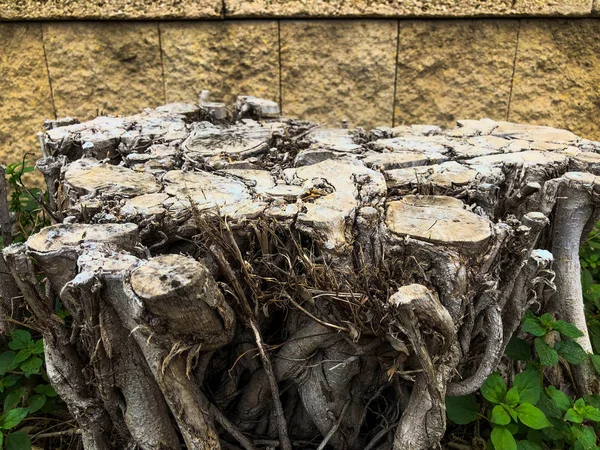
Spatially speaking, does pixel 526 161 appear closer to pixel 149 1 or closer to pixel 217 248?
pixel 217 248

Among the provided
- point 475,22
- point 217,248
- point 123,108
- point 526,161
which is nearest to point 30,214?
point 123,108

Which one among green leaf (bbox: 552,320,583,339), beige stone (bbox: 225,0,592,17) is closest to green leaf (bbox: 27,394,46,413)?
green leaf (bbox: 552,320,583,339)

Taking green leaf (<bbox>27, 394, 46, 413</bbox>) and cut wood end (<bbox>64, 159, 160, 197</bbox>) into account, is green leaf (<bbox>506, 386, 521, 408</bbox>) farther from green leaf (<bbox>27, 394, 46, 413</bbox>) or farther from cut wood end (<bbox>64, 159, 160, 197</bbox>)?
green leaf (<bbox>27, 394, 46, 413</bbox>)

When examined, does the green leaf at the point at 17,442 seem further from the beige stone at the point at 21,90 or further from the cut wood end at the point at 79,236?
the beige stone at the point at 21,90

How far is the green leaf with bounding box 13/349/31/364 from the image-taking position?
90.3 inches

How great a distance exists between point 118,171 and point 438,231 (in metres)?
1.29

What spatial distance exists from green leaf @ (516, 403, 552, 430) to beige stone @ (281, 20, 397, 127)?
2.66 metres

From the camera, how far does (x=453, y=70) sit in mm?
4047

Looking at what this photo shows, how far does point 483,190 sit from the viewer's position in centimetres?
204

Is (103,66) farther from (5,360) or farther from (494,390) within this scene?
(494,390)

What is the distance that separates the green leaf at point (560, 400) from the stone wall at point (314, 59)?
97.3 inches

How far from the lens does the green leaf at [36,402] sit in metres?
2.29

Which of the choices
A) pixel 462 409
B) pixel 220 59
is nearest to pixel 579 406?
pixel 462 409

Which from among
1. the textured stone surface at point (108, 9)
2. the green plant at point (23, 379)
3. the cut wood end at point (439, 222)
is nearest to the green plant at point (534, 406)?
the cut wood end at point (439, 222)
